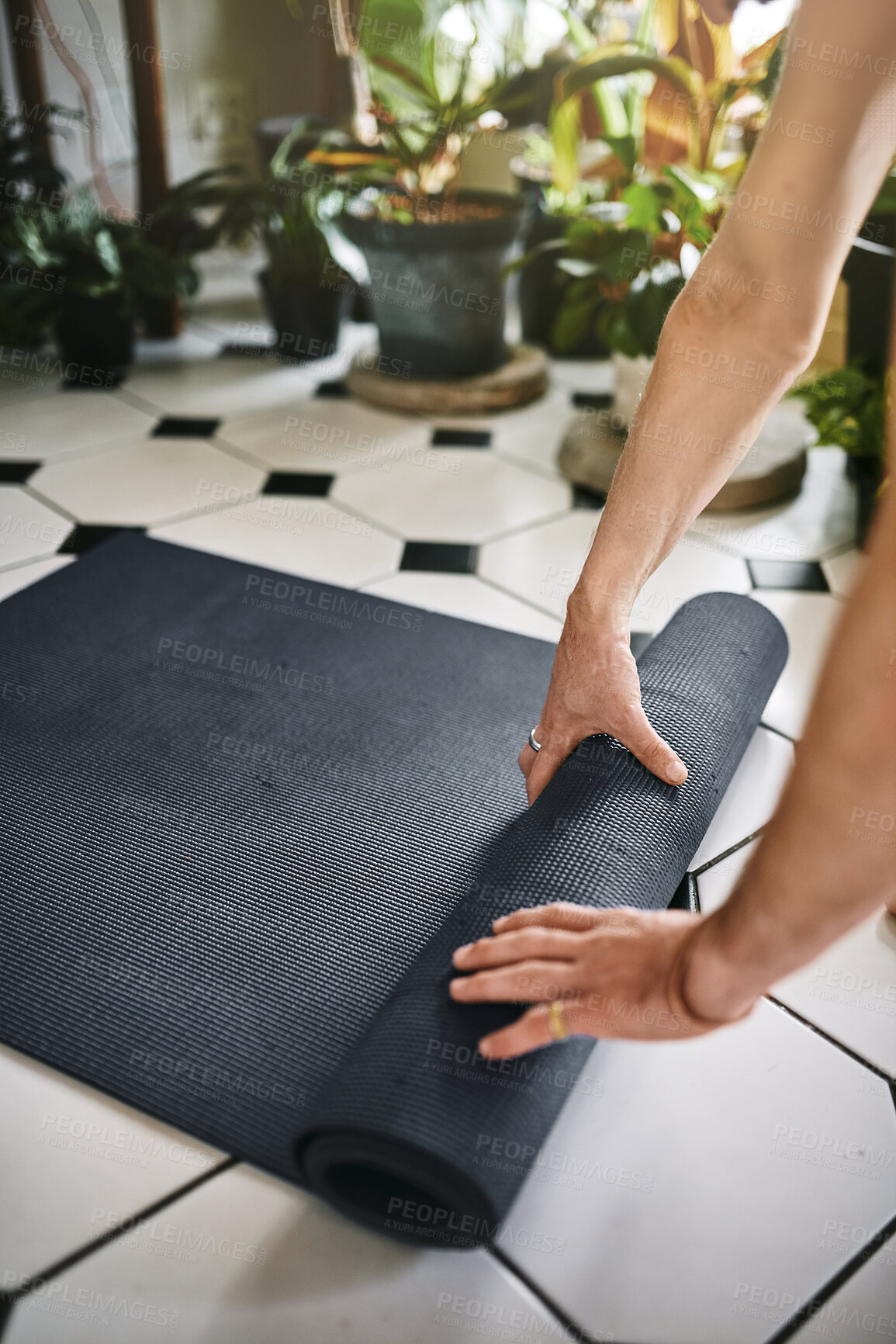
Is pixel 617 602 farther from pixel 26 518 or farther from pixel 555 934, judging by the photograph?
pixel 26 518

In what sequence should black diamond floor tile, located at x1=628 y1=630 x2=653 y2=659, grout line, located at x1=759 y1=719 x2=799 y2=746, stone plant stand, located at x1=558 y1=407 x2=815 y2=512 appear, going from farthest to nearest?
stone plant stand, located at x1=558 y1=407 x2=815 y2=512, black diamond floor tile, located at x1=628 y1=630 x2=653 y2=659, grout line, located at x1=759 y1=719 x2=799 y2=746

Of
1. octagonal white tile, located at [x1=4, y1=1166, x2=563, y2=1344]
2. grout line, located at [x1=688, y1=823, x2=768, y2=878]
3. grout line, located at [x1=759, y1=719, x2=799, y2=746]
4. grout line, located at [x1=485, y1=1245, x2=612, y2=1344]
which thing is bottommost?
grout line, located at [x1=485, y1=1245, x2=612, y2=1344]

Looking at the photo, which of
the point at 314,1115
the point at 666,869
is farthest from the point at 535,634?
the point at 314,1115

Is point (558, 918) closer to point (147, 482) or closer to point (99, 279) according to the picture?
point (147, 482)

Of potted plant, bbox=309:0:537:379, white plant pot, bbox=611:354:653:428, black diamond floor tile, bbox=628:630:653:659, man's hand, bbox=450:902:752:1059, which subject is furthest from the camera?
potted plant, bbox=309:0:537:379

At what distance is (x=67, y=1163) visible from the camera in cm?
98

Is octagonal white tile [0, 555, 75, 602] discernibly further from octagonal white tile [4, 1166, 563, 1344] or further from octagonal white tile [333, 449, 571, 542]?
octagonal white tile [4, 1166, 563, 1344]

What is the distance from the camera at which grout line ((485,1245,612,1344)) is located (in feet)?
2.85

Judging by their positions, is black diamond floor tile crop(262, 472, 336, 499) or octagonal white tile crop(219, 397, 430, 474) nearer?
black diamond floor tile crop(262, 472, 336, 499)

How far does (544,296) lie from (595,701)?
234 cm

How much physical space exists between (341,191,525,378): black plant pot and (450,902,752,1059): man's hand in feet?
7.15

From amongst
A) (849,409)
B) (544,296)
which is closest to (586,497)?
(849,409)

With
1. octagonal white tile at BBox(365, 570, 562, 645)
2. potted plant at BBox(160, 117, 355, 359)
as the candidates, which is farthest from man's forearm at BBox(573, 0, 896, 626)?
potted plant at BBox(160, 117, 355, 359)

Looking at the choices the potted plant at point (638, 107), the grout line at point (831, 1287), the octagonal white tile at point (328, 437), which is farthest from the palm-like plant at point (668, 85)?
the grout line at point (831, 1287)
